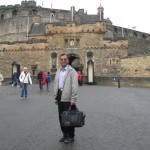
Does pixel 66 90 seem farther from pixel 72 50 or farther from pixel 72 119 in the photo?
pixel 72 50

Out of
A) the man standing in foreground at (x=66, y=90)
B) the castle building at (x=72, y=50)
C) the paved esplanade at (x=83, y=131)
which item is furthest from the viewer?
the castle building at (x=72, y=50)

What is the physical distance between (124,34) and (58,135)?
57.7m

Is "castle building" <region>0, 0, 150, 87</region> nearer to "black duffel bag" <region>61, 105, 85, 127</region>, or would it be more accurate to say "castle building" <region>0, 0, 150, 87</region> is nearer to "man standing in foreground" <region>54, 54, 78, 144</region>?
"man standing in foreground" <region>54, 54, 78, 144</region>

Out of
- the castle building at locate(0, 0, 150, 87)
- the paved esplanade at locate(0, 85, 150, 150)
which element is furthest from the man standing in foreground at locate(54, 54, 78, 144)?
the castle building at locate(0, 0, 150, 87)

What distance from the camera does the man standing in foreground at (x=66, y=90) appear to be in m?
7.23

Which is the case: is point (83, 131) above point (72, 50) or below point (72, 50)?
below

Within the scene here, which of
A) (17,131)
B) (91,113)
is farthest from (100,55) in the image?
(17,131)

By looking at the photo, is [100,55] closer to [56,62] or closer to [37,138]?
[56,62]

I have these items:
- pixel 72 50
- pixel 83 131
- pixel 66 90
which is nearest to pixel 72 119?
pixel 66 90

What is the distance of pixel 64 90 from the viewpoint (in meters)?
7.27

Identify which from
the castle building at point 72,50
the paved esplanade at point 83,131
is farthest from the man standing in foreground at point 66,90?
the castle building at point 72,50

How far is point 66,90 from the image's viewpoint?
23.8ft

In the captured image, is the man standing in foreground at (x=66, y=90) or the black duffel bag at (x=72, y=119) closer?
the black duffel bag at (x=72, y=119)

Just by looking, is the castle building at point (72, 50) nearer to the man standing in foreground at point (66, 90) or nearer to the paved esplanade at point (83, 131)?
the paved esplanade at point (83, 131)
